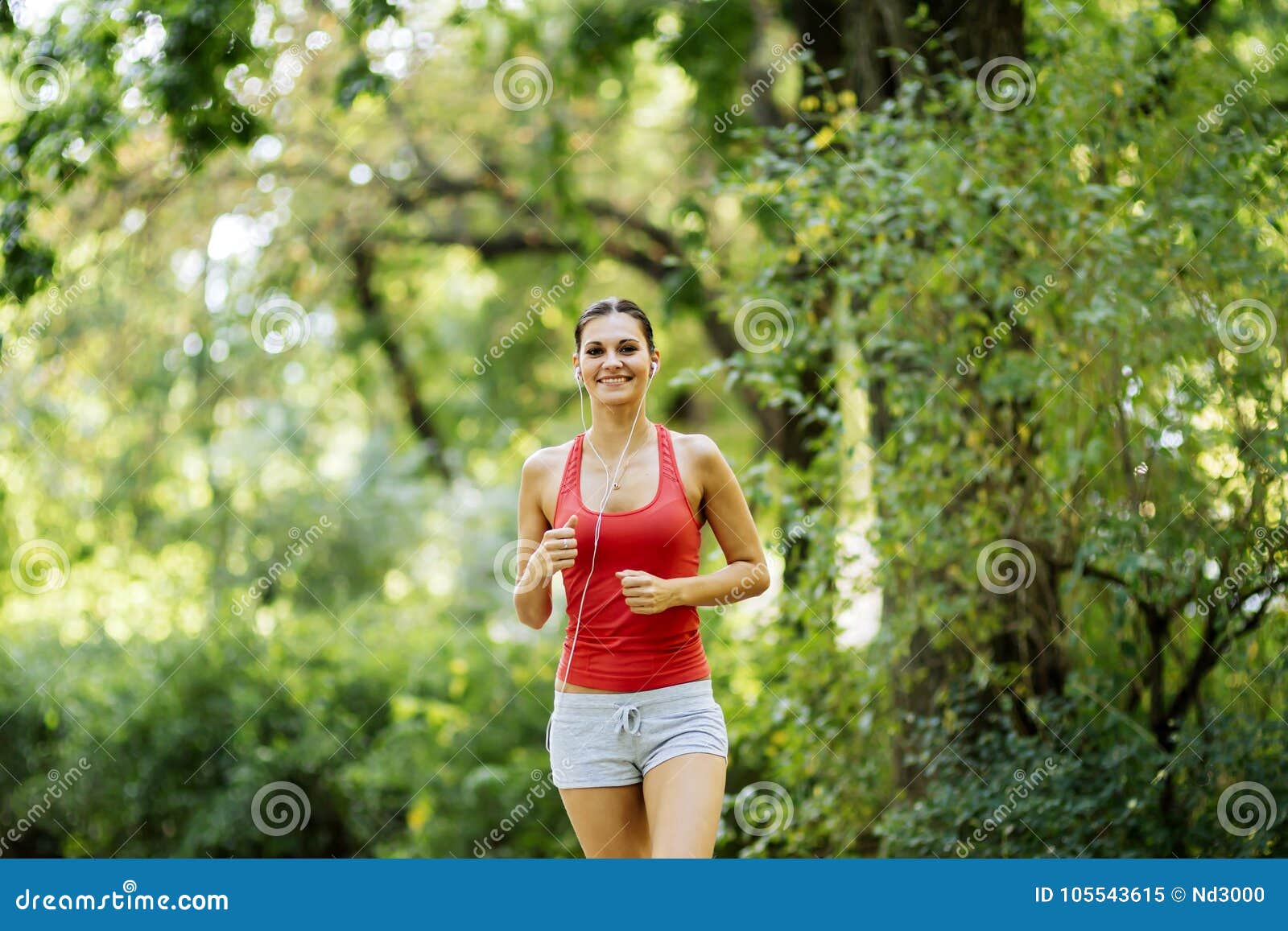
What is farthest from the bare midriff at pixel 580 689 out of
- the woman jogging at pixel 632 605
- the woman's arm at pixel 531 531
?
the woman's arm at pixel 531 531

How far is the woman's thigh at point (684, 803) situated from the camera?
3002mm

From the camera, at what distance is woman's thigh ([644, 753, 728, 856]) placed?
118 inches

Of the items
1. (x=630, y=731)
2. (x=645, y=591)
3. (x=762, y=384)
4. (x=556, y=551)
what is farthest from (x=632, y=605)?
(x=762, y=384)

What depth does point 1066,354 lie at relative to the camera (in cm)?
537

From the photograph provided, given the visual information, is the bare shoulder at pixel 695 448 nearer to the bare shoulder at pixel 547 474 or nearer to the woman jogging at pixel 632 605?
the woman jogging at pixel 632 605

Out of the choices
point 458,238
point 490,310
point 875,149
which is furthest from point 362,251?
point 875,149

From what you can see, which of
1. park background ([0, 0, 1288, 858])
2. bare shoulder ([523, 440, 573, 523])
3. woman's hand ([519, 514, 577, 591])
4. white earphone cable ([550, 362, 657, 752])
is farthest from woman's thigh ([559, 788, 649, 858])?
park background ([0, 0, 1288, 858])

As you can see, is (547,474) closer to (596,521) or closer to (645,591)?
(596,521)

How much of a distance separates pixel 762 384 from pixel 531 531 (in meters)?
2.39

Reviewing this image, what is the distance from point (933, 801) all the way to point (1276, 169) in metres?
3.03

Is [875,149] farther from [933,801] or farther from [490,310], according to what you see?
[490,310]

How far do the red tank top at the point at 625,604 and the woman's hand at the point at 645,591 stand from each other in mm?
74

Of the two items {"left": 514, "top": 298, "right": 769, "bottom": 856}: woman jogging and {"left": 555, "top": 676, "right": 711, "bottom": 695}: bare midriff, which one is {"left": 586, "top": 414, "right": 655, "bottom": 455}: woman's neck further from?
{"left": 555, "top": 676, "right": 711, "bottom": 695}: bare midriff

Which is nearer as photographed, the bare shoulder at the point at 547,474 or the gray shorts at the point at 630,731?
the gray shorts at the point at 630,731
